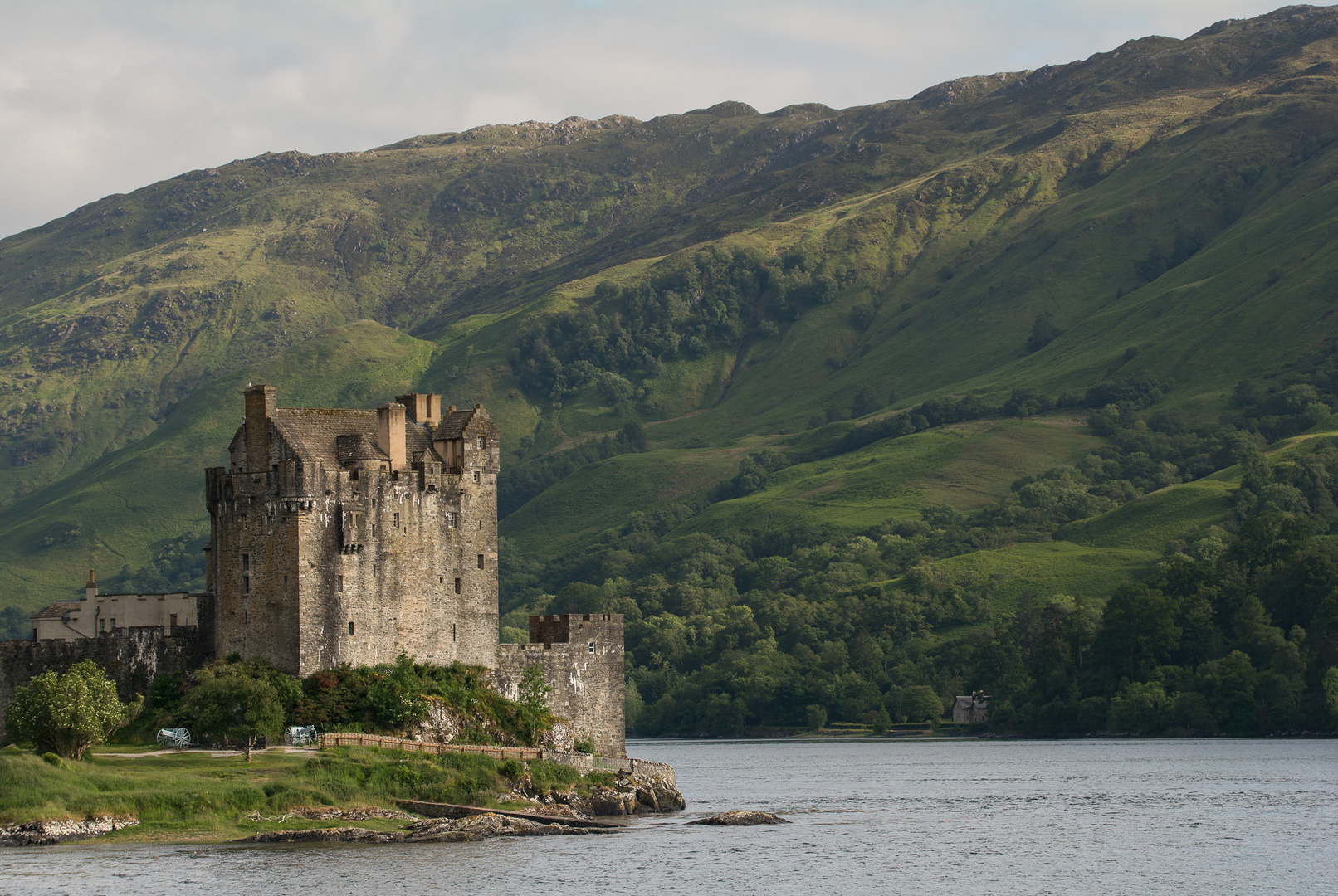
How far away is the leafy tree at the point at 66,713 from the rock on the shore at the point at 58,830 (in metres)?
3.75

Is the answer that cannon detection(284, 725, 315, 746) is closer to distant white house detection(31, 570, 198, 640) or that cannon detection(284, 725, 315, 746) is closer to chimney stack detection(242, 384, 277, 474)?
distant white house detection(31, 570, 198, 640)

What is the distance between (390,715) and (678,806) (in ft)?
85.4

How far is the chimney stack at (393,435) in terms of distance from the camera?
3295 inches

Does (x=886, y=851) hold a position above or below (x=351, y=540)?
below

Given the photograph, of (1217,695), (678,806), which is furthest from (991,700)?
(678,806)

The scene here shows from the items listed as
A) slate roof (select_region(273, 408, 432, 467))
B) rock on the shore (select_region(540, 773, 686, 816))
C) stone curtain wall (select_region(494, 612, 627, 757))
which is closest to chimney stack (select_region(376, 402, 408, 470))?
slate roof (select_region(273, 408, 432, 467))

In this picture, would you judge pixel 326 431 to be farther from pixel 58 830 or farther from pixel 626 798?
pixel 626 798

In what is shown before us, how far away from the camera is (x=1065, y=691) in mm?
184500

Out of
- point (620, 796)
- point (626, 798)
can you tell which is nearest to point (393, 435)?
point (620, 796)

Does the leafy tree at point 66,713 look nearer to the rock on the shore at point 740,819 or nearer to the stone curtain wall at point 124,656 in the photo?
the stone curtain wall at point 124,656

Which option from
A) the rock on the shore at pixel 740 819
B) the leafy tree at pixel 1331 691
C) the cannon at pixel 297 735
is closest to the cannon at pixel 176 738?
the cannon at pixel 297 735

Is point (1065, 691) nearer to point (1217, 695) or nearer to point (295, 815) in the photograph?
point (1217, 695)

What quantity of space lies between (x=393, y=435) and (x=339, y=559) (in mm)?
7389

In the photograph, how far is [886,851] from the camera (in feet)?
281
